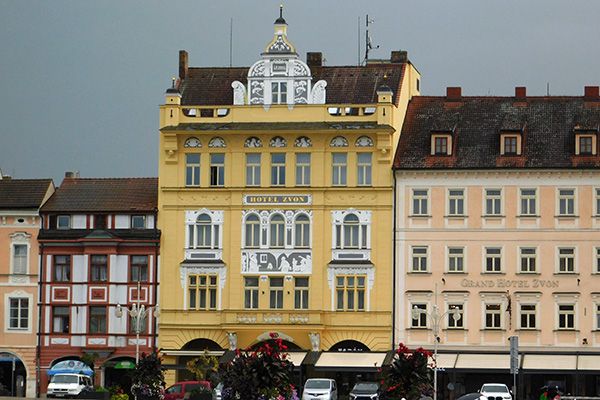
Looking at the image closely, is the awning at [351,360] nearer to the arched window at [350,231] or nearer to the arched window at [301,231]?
the arched window at [350,231]

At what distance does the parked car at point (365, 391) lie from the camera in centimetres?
8781

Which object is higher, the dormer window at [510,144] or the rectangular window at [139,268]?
the dormer window at [510,144]

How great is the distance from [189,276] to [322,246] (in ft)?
22.9

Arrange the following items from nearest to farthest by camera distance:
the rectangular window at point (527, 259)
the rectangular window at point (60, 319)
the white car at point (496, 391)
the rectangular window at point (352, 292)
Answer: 1. the white car at point (496, 391)
2. the rectangular window at point (527, 259)
3. the rectangular window at point (352, 292)
4. the rectangular window at point (60, 319)

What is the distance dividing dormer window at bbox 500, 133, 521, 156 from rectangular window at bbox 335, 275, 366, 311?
948 cm

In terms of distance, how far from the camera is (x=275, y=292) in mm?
98125

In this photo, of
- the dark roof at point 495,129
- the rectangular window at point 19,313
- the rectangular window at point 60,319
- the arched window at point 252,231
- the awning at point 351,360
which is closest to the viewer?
the awning at point 351,360

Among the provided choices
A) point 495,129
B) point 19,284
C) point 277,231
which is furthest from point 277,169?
point 19,284

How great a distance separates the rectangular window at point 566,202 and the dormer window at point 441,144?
595 centimetres

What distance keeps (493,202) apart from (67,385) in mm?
22905

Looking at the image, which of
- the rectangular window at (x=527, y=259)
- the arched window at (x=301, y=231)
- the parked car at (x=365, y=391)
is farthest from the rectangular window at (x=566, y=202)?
the parked car at (x=365, y=391)

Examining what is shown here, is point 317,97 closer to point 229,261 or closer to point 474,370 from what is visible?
point 229,261

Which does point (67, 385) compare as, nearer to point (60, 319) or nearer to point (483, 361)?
point (60, 319)

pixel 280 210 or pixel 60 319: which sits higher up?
pixel 280 210
